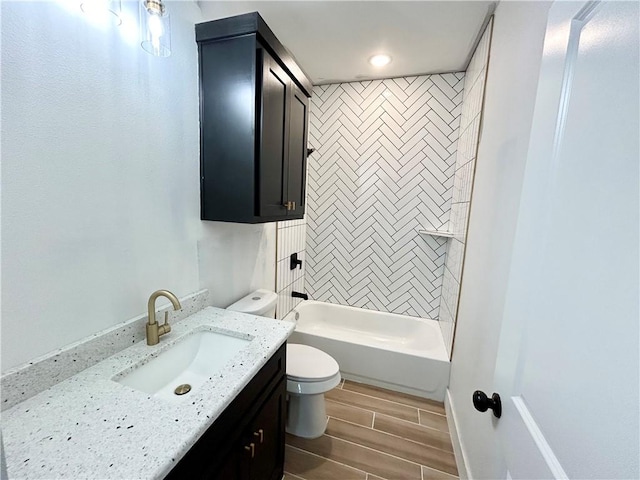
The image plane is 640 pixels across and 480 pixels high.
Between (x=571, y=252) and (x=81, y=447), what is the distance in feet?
3.70

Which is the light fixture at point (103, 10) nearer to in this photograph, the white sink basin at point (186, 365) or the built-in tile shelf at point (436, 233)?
the white sink basin at point (186, 365)

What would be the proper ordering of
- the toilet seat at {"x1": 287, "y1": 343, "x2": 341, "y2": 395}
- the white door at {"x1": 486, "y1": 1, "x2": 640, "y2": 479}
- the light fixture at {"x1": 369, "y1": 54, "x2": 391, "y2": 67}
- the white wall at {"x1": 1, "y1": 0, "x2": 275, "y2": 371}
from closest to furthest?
the white door at {"x1": 486, "y1": 1, "x2": 640, "y2": 479} → the white wall at {"x1": 1, "y1": 0, "x2": 275, "y2": 371} → the toilet seat at {"x1": 287, "y1": 343, "x2": 341, "y2": 395} → the light fixture at {"x1": 369, "y1": 54, "x2": 391, "y2": 67}

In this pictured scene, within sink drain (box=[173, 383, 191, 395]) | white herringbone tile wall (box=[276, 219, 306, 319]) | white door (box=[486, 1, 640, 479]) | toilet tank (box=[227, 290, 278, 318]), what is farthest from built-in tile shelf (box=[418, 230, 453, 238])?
sink drain (box=[173, 383, 191, 395])

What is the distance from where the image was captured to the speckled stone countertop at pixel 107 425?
57cm

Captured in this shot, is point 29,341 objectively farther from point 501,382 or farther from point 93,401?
point 501,382

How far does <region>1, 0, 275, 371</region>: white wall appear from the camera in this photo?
2.39 feet

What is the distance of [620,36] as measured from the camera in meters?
0.43

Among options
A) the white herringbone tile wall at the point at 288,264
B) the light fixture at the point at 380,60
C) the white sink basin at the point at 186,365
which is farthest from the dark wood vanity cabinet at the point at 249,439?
the light fixture at the point at 380,60

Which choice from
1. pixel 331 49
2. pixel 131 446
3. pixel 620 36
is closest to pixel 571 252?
pixel 620 36

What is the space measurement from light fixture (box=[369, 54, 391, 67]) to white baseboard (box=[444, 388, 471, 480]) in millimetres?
2578

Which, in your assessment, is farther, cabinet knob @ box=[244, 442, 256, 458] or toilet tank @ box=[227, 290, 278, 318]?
toilet tank @ box=[227, 290, 278, 318]

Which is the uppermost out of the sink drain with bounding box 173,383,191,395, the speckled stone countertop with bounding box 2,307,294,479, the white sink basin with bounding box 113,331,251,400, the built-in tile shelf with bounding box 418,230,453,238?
the built-in tile shelf with bounding box 418,230,453,238

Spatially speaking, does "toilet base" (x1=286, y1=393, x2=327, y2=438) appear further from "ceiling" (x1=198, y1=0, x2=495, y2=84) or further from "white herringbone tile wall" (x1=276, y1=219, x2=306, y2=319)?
"ceiling" (x1=198, y1=0, x2=495, y2=84)

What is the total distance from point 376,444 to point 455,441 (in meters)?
0.49
